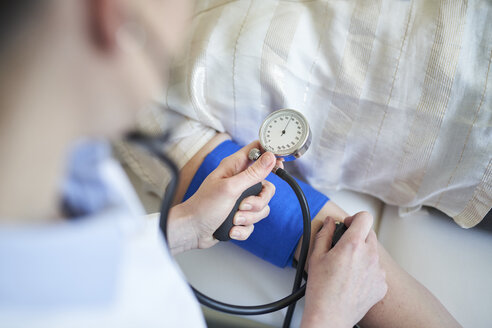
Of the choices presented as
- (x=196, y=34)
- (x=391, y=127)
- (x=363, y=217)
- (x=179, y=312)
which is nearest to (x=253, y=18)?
(x=196, y=34)

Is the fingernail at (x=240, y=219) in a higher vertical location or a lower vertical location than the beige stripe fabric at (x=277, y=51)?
lower

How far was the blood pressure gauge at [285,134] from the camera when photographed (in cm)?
84

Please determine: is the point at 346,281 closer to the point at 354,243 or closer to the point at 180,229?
the point at 354,243

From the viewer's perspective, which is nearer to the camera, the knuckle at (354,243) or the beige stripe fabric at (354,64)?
the knuckle at (354,243)

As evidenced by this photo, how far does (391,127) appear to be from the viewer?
35.5 inches

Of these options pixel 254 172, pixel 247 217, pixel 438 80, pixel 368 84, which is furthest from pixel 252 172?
pixel 438 80

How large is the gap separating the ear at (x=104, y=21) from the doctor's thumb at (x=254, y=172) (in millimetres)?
503

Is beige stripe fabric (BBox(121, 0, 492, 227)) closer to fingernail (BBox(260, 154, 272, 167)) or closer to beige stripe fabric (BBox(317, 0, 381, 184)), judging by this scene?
beige stripe fabric (BBox(317, 0, 381, 184))

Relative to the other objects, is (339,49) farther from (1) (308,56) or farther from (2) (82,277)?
(2) (82,277)

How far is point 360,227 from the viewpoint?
31.3 inches

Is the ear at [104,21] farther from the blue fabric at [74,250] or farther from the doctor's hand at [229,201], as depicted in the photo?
the doctor's hand at [229,201]

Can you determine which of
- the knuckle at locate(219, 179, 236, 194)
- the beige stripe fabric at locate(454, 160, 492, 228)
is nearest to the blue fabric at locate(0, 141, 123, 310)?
the knuckle at locate(219, 179, 236, 194)

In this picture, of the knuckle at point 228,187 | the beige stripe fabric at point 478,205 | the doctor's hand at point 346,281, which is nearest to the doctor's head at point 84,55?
the knuckle at point 228,187

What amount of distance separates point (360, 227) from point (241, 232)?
25 centimetres
